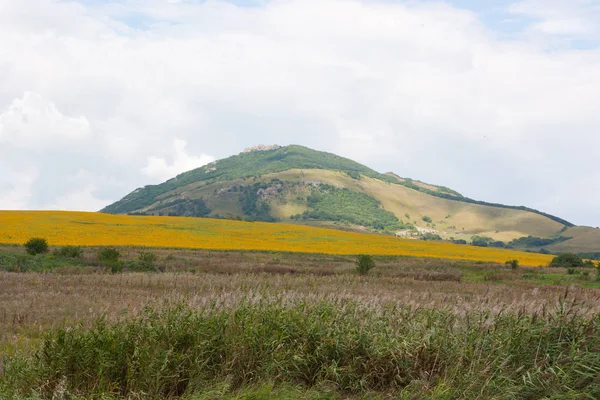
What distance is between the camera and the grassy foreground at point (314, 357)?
6949mm

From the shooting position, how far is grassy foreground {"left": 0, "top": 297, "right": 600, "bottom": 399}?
22.8 ft

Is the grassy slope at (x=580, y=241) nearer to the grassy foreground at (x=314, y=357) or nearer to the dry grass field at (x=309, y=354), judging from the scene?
the dry grass field at (x=309, y=354)

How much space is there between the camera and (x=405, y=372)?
24.9 ft

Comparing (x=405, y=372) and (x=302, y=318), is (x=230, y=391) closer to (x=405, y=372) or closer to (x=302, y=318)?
(x=302, y=318)

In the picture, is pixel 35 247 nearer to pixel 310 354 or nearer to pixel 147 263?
pixel 147 263

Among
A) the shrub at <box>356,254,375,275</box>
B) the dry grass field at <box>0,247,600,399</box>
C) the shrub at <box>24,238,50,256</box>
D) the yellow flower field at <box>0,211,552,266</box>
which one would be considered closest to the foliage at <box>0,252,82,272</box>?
the shrub at <box>24,238,50,256</box>

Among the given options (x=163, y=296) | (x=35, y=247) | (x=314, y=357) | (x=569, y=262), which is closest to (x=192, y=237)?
(x=35, y=247)

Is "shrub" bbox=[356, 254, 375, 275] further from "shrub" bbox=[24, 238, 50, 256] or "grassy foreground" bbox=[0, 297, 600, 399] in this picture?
"grassy foreground" bbox=[0, 297, 600, 399]

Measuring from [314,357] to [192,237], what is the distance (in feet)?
163

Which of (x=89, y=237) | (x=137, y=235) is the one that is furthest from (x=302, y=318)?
(x=137, y=235)

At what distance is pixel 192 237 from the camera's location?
56.0 metres

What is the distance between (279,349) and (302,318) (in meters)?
0.96

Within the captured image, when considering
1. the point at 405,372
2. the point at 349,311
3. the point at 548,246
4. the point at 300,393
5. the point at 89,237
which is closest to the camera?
the point at 300,393

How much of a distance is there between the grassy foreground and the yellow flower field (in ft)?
128
